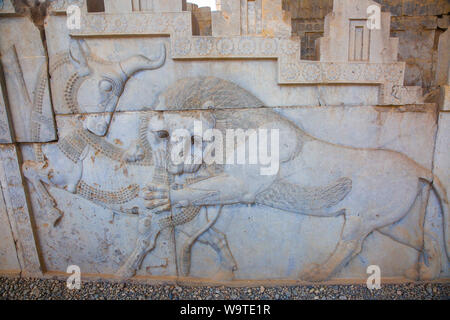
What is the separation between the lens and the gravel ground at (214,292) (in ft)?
7.95

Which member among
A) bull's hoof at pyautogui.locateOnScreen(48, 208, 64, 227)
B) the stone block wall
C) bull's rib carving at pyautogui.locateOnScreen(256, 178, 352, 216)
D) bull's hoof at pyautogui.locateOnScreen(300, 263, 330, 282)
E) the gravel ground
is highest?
the stone block wall

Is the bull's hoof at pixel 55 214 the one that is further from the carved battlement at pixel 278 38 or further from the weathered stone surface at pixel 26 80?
the carved battlement at pixel 278 38

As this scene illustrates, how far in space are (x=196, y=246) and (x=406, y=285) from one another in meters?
2.05

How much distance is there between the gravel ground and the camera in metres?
2.42

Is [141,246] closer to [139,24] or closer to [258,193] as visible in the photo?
[258,193]

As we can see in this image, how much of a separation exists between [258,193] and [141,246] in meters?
1.23

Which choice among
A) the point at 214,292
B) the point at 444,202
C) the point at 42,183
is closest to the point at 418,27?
the point at 444,202

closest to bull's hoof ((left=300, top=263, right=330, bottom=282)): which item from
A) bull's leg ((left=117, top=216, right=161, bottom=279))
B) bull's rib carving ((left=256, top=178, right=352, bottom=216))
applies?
bull's rib carving ((left=256, top=178, right=352, bottom=216))

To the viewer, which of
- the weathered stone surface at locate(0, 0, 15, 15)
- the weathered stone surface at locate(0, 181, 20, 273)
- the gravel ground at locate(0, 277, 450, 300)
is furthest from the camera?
the weathered stone surface at locate(0, 181, 20, 273)

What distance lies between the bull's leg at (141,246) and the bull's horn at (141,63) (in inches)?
52.3

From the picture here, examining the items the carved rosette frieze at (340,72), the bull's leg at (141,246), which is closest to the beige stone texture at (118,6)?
the carved rosette frieze at (340,72)

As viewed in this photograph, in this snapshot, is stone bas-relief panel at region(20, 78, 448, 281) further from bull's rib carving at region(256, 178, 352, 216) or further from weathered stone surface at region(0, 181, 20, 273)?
weathered stone surface at region(0, 181, 20, 273)

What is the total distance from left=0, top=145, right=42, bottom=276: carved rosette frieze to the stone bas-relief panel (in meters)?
0.13

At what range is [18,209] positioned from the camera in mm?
2498
